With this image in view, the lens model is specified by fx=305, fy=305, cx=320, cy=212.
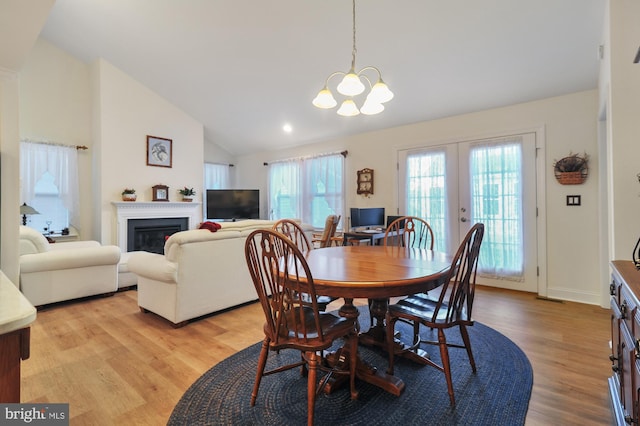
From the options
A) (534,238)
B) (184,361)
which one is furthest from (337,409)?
(534,238)

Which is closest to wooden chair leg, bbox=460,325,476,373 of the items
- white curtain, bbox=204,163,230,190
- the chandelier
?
the chandelier

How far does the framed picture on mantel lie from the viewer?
5.32m

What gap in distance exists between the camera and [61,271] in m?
3.31

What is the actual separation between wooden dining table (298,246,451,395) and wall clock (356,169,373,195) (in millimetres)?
2714

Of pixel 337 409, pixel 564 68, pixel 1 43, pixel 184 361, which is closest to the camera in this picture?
pixel 337 409

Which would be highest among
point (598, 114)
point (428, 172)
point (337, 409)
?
point (598, 114)

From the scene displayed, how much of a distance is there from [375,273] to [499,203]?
3049mm

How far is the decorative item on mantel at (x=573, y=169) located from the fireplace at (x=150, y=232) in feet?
18.9

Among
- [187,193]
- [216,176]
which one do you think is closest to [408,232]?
[187,193]

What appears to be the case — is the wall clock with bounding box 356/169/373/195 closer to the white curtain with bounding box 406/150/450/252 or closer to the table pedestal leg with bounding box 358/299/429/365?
the white curtain with bounding box 406/150/450/252

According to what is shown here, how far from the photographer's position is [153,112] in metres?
5.34

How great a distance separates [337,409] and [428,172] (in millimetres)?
3613

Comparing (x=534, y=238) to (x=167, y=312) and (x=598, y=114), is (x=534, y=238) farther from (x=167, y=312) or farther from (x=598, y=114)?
(x=167, y=312)

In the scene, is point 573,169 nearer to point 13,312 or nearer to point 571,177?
point 571,177
